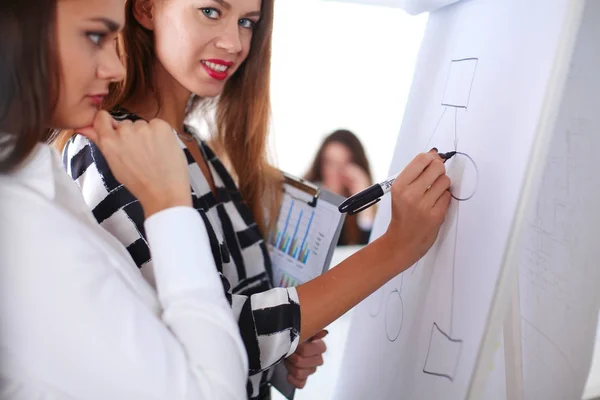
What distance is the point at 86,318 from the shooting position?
18.8 inches

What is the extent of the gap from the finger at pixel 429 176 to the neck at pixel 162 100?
21.0 inches

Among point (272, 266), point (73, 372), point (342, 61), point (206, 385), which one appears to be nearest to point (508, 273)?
point (206, 385)

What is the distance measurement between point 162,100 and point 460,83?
0.57 metres

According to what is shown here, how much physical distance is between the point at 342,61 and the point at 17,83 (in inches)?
68.8

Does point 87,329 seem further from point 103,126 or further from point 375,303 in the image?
point 375,303

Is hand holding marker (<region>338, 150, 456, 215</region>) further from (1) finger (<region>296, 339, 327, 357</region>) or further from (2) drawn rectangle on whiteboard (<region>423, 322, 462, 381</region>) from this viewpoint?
(1) finger (<region>296, 339, 327, 357</region>)

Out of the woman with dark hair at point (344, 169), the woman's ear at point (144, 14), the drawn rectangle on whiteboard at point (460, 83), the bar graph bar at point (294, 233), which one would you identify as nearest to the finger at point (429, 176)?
the drawn rectangle on whiteboard at point (460, 83)

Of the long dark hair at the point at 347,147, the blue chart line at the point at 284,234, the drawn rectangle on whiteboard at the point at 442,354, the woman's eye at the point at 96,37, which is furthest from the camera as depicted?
the long dark hair at the point at 347,147

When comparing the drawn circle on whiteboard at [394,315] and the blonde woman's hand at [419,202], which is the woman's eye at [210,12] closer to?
the blonde woman's hand at [419,202]

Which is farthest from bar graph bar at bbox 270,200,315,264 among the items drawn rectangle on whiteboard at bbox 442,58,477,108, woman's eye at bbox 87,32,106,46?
woman's eye at bbox 87,32,106,46

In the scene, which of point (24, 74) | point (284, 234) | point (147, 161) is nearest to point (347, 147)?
point (284, 234)

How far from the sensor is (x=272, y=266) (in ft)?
3.67

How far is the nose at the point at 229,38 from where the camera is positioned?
942mm

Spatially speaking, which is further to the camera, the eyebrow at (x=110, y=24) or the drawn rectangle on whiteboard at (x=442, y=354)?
the drawn rectangle on whiteboard at (x=442, y=354)
